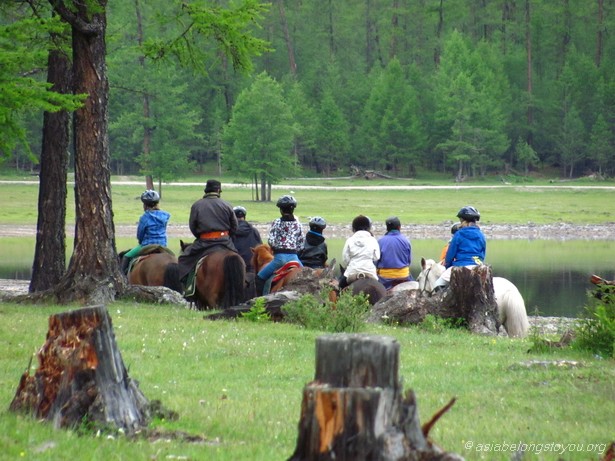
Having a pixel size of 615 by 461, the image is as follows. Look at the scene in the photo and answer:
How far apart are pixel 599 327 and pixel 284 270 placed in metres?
6.59

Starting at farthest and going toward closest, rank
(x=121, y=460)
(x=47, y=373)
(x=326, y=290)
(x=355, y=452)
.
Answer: (x=326, y=290) → (x=47, y=373) → (x=121, y=460) → (x=355, y=452)

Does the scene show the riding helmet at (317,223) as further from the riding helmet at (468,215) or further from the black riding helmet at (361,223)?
the riding helmet at (468,215)

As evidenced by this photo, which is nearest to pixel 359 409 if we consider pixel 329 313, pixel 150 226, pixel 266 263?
pixel 329 313

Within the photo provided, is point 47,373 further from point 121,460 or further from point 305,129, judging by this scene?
point 305,129

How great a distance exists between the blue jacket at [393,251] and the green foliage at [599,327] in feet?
22.9

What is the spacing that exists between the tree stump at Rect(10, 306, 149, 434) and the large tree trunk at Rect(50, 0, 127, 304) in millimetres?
9232

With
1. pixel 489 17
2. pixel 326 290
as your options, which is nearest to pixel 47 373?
pixel 326 290

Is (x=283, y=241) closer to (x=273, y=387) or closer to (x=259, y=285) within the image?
(x=259, y=285)

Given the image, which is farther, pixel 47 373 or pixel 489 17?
pixel 489 17

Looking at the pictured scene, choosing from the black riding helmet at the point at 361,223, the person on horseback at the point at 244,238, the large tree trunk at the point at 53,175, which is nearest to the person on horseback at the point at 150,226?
the person on horseback at the point at 244,238

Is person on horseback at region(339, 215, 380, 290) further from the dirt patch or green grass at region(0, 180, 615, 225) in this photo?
green grass at region(0, 180, 615, 225)

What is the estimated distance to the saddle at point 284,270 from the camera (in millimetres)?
16984

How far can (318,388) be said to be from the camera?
15.1 ft

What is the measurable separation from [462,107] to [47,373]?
254 ft
